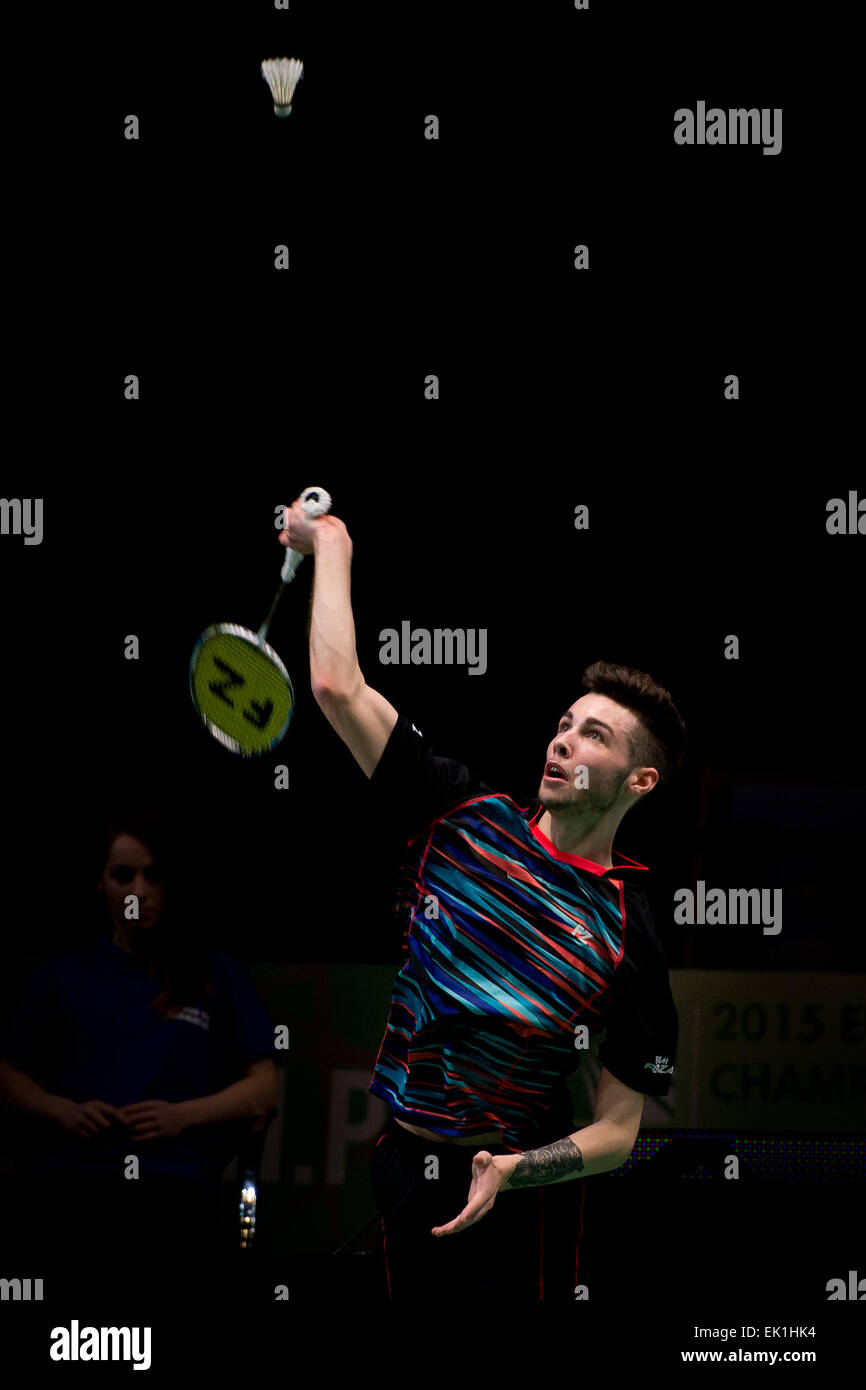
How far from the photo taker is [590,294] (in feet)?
15.4

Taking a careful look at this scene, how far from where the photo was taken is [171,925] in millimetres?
4098

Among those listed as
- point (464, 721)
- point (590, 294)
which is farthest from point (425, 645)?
point (590, 294)

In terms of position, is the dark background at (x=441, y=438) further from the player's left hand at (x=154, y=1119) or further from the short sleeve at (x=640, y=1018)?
the short sleeve at (x=640, y=1018)

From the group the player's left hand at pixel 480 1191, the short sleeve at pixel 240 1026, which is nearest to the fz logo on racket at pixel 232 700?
the player's left hand at pixel 480 1191

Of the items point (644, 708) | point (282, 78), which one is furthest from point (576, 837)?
point (282, 78)

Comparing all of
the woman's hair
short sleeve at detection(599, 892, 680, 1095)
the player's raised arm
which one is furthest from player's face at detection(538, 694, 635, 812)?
the woman's hair

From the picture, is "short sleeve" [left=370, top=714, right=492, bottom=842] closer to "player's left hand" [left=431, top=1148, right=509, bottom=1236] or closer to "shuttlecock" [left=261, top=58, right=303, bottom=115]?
"player's left hand" [left=431, top=1148, right=509, bottom=1236]

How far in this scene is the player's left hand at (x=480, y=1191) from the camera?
2594 mm

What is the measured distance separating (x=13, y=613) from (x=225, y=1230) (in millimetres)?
2008

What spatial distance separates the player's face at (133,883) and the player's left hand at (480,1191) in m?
1.65

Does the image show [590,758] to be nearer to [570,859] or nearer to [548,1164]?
[570,859]

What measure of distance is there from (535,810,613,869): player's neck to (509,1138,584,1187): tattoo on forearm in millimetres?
568

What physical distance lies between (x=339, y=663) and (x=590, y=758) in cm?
61
